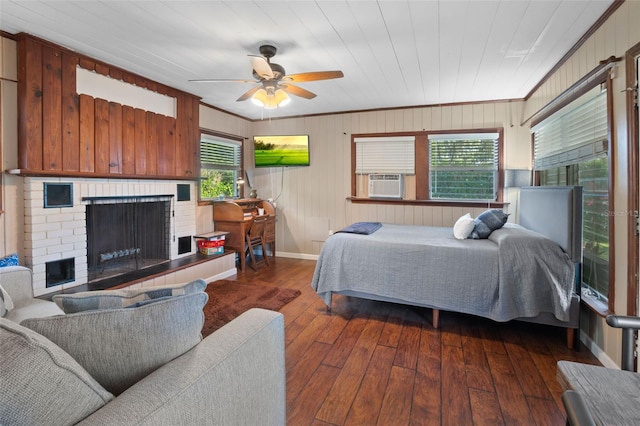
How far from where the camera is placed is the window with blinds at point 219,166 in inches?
182

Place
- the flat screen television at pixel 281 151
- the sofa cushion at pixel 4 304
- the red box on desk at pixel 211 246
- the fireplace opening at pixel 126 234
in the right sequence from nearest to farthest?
the sofa cushion at pixel 4 304
the fireplace opening at pixel 126 234
the red box on desk at pixel 211 246
the flat screen television at pixel 281 151

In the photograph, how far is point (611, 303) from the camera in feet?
6.81

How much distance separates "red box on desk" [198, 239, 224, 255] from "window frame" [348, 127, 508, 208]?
2.15 m

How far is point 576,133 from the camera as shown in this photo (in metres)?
2.62

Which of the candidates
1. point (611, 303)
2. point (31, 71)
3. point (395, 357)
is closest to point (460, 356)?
point (395, 357)

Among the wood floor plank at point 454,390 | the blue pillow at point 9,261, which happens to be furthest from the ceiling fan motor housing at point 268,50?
the wood floor plank at point 454,390

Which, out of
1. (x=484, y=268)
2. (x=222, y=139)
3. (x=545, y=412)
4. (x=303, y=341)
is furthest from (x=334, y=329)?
(x=222, y=139)

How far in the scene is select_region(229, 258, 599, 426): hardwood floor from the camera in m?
1.70

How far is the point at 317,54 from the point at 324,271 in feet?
6.89

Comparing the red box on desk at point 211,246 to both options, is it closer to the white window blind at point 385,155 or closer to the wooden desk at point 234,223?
the wooden desk at point 234,223

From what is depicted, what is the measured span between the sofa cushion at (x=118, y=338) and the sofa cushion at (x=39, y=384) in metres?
0.12

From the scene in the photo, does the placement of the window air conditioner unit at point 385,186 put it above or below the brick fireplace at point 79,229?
above

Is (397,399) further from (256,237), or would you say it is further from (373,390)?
(256,237)

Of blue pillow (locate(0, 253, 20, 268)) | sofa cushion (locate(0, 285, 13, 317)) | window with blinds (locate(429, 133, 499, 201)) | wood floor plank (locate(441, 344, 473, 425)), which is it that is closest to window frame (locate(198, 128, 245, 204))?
blue pillow (locate(0, 253, 20, 268))
